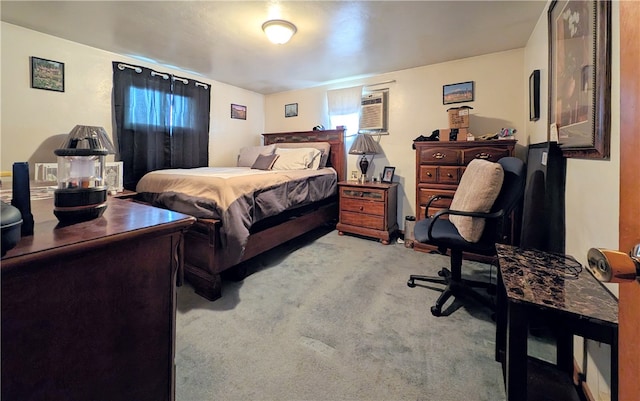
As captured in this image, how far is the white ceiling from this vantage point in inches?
82.8

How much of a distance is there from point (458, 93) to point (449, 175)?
1095mm

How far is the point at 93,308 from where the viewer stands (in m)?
0.62

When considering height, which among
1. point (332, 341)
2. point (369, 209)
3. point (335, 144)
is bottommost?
point (332, 341)

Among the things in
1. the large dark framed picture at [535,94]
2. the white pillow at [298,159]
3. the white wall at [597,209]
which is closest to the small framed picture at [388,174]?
the white pillow at [298,159]

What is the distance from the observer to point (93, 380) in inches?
24.9

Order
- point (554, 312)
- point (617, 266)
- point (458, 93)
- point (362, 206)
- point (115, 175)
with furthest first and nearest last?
point (362, 206) → point (458, 93) → point (115, 175) → point (554, 312) → point (617, 266)

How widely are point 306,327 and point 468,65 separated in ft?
11.0

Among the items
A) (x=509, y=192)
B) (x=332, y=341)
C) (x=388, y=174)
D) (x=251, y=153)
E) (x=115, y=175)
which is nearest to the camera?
(x=332, y=341)

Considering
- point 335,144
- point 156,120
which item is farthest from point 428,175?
point 156,120

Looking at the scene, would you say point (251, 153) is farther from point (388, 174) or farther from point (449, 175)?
point (449, 175)

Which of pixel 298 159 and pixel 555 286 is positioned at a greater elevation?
pixel 298 159

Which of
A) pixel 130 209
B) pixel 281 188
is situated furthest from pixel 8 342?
pixel 281 188

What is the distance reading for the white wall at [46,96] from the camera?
95.9 inches

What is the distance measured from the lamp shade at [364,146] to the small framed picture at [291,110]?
1.46 m
